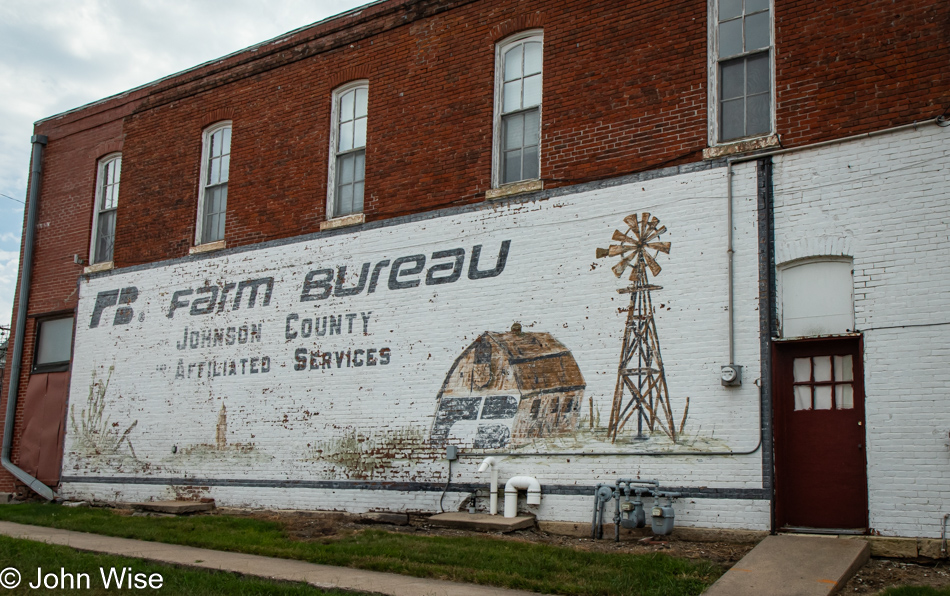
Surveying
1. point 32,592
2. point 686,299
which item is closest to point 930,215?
point 686,299

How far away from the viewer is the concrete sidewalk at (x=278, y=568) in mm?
7184

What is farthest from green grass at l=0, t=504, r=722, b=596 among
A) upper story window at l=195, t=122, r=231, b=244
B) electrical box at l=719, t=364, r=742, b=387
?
upper story window at l=195, t=122, r=231, b=244

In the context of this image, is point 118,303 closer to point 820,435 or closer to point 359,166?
point 359,166

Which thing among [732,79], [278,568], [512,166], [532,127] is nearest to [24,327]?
[512,166]

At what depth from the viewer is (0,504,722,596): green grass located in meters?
7.27

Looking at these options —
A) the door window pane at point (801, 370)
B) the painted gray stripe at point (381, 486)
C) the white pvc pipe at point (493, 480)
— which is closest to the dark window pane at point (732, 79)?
the door window pane at point (801, 370)

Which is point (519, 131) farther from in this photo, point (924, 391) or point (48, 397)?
point (48, 397)

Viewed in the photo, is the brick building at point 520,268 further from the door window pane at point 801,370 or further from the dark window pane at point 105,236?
the dark window pane at point 105,236

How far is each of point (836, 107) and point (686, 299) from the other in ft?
9.04

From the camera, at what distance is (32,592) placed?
725cm

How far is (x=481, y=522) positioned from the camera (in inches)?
411

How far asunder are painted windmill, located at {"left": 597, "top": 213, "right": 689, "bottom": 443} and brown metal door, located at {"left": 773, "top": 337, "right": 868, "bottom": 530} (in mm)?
1199

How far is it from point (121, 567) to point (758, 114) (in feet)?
28.5

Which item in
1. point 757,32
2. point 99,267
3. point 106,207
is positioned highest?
point 757,32
